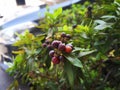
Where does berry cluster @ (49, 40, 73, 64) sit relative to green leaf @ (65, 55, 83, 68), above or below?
above

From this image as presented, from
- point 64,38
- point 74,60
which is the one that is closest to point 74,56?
point 74,60

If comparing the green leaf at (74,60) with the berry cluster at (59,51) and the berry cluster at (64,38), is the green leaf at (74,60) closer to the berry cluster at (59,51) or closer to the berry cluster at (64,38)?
the berry cluster at (59,51)

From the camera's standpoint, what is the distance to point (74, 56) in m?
0.72

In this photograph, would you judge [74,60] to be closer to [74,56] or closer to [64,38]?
[74,56]

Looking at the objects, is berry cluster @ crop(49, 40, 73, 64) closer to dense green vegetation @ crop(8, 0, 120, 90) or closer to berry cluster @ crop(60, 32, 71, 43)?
dense green vegetation @ crop(8, 0, 120, 90)

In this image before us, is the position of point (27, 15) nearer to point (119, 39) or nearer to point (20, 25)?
point (20, 25)

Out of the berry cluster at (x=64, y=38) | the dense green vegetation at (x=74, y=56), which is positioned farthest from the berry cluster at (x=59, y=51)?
the berry cluster at (x=64, y=38)

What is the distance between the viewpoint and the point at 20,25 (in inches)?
74.7

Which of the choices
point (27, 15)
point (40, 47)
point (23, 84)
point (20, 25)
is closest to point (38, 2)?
point (27, 15)

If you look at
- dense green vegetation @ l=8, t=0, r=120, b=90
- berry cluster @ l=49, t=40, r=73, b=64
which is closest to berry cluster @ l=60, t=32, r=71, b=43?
dense green vegetation @ l=8, t=0, r=120, b=90

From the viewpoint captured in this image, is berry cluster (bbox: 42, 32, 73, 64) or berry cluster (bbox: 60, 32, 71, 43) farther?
berry cluster (bbox: 60, 32, 71, 43)

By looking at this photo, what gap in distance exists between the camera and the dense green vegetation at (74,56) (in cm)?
73

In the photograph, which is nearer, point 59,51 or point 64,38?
point 59,51

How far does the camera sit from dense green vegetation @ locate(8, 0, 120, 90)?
732 millimetres
